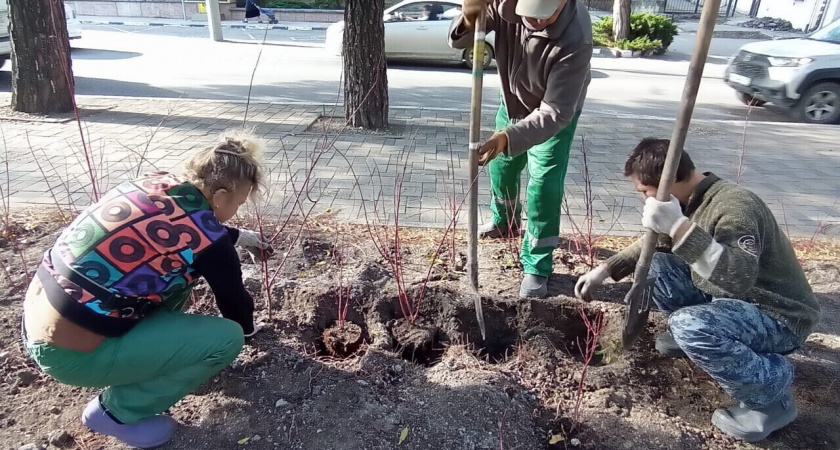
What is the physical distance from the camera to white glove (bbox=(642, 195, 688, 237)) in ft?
5.88

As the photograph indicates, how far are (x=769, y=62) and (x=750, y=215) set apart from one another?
23.4ft

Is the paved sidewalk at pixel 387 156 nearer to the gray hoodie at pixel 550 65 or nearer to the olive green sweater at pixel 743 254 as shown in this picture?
the gray hoodie at pixel 550 65

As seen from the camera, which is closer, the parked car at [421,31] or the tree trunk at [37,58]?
the tree trunk at [37,58]

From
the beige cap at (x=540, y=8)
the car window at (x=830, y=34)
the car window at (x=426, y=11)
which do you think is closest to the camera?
the beige cap at (x=540, y=8)

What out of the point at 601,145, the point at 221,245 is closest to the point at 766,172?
the point at 601,145

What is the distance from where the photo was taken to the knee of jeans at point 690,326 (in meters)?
1.89

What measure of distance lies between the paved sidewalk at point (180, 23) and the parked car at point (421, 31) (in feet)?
26.4

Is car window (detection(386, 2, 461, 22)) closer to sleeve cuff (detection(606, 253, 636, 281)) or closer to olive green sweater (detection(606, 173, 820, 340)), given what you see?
sleeve cuff (detection(606, 253, 636, 281))

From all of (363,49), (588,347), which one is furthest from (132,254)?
(363,49)

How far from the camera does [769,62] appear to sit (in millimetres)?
7418

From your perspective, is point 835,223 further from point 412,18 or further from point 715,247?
point 412,18

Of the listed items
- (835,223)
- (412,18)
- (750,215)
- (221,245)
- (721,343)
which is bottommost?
(835,223)

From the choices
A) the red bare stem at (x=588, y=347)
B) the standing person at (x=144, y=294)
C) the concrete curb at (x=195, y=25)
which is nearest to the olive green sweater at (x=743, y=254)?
the red bare stem at (x=588, y=347)

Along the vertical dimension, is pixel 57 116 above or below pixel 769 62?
below
